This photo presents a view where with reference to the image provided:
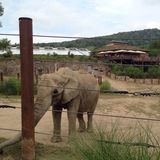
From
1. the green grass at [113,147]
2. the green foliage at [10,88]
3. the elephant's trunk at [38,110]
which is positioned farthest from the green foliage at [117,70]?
the green grass at [113,147]

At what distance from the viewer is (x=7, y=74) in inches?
1073

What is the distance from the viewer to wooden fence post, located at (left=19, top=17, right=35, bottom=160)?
→ 14.4 ft

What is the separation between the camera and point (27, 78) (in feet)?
14.6

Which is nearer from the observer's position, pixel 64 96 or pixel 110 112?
pixel 64 96

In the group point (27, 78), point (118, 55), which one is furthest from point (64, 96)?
point (27, 78)

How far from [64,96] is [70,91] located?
0.18 meters

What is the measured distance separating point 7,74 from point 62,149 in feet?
71.5

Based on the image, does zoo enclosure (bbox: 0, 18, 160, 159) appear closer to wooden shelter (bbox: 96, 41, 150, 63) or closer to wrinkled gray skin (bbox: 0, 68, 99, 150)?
wooden shelter (bbox: 96, 41, 150, 63)

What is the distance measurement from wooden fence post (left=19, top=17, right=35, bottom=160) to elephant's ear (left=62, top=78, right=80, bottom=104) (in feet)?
9.78

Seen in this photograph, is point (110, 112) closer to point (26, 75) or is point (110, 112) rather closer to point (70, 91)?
point (70, 91)

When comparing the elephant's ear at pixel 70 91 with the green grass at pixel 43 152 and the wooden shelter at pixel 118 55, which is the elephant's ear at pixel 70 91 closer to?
the wooden shelter at pixel 118 55

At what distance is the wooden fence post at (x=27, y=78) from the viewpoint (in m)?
4.39

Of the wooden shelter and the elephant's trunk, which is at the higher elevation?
the wooden shelter

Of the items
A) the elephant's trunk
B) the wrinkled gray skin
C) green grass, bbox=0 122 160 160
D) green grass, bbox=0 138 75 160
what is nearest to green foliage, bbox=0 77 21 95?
the wrinkled gray skin
